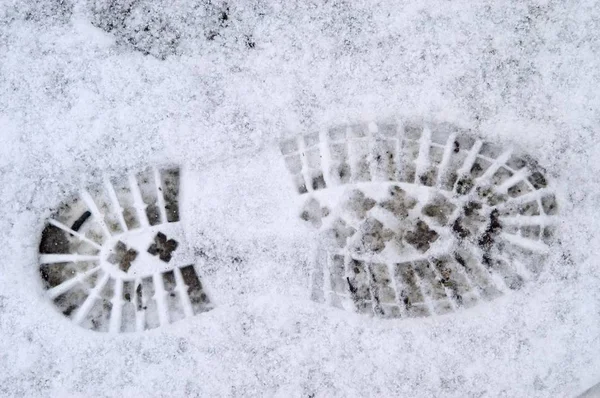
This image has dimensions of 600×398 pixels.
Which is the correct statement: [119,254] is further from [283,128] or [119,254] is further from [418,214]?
[418,214]

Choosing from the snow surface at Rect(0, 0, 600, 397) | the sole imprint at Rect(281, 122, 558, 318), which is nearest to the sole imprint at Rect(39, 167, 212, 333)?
the snow surface at Rect(0, 0, 600, 397)

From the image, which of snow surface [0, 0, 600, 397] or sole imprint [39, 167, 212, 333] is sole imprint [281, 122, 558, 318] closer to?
snow surface [0, 0, 600, 397]

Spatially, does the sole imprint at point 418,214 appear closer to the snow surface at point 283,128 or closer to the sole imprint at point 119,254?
the snow surface at point 283,128

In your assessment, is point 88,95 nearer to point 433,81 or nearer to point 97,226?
point 97,226

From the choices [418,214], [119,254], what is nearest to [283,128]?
[418,214]

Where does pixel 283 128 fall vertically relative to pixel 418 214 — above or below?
above

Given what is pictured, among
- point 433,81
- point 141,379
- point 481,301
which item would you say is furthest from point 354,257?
point 141,379
